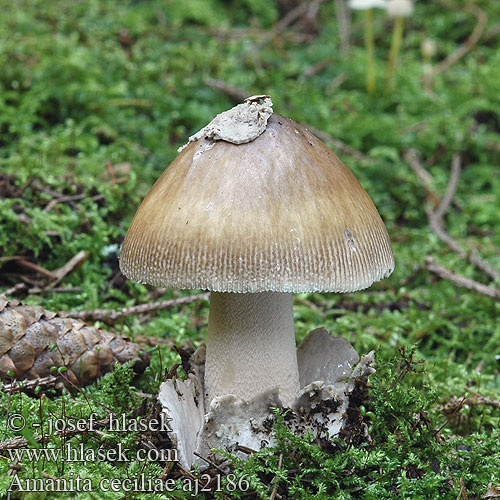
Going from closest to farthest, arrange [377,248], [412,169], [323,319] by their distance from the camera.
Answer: [377,248], [323,319], [412,169]

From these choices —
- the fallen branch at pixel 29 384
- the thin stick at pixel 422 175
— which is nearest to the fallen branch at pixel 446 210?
the thin stick at pixel 422 175

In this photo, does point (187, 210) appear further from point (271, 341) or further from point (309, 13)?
point (309, 13)

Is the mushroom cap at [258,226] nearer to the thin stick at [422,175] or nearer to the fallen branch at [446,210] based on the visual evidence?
the fallen branch at [446,210]

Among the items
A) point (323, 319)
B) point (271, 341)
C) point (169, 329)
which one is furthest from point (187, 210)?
point (323, 319)

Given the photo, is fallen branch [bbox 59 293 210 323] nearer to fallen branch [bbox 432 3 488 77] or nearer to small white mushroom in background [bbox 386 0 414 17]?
small white mushroom in background [bbox 386 0 414 17]

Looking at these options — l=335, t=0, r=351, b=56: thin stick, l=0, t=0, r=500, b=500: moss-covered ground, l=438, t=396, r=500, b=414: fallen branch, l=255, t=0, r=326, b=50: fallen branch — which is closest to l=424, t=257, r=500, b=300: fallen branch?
l=0, t=0, r=500, b=500: moss-covered ground

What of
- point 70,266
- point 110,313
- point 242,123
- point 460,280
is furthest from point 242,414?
point 460,280
